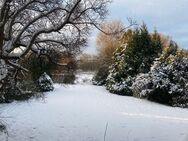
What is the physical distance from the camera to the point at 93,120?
16.5 m

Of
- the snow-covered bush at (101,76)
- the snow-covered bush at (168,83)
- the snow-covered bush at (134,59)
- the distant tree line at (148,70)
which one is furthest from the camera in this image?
the snow-covered bush at (101,76)

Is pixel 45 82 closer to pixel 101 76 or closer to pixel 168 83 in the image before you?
pixel 101 76

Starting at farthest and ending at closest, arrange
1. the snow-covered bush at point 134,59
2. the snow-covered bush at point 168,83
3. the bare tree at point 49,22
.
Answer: the snow-covered bush at point 134,59 → the snow-covered bush at point 168,83 → the bare tree at point 49,22

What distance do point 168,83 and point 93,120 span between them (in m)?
6.53

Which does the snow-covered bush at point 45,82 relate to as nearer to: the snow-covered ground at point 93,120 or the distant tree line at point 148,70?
the distant tree line at point 148,70

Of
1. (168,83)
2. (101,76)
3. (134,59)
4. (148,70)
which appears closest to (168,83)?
(168,83)

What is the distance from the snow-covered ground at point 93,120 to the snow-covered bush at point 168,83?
72 centimetres

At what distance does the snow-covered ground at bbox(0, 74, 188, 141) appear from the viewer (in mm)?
13484

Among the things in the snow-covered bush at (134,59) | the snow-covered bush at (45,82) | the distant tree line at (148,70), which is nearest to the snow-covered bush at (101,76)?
the distant tree line at (148,70)

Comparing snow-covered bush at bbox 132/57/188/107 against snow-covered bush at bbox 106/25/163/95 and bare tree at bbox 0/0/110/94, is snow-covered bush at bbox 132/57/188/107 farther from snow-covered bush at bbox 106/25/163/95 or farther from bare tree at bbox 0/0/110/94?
bare tree at bbox 0/0/110/94

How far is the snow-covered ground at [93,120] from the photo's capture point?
13484 millimetres

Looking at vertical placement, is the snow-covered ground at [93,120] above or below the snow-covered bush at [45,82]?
below

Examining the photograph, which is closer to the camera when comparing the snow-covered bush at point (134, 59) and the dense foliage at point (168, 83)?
the dense foliage at point (168, 83)

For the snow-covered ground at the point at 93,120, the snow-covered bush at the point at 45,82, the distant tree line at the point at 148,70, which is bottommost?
the snow-covered ground at the point at 93,120
